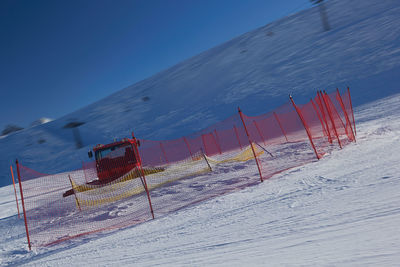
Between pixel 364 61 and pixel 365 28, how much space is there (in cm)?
1035

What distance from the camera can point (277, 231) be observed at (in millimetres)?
2830

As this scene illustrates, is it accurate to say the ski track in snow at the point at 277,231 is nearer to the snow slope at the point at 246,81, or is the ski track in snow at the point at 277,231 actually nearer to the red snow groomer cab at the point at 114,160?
the red snow groomer cab at the point at 114,160

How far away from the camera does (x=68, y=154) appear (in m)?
32.5

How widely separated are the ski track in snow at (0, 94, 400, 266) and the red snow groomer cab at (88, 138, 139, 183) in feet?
12.5

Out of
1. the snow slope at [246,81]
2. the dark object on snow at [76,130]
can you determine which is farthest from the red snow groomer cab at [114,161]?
the dark object on snow at [76,130]

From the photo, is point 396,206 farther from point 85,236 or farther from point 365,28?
point 365,28

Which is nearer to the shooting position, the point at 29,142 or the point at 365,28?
the point at 365,28

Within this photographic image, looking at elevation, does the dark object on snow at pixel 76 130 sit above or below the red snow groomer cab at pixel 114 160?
above

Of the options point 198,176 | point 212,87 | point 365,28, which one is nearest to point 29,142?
point 212,87

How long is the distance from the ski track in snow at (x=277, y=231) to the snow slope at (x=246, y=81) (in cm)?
1703

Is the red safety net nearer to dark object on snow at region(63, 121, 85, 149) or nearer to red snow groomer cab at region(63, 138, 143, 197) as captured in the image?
red snow groomer cab at region(63, 138, 143, 197)

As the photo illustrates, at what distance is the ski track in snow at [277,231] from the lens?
220cm

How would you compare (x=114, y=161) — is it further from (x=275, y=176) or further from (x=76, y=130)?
(x=76, y=130)

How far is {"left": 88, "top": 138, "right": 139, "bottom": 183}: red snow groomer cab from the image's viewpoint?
360 inches
